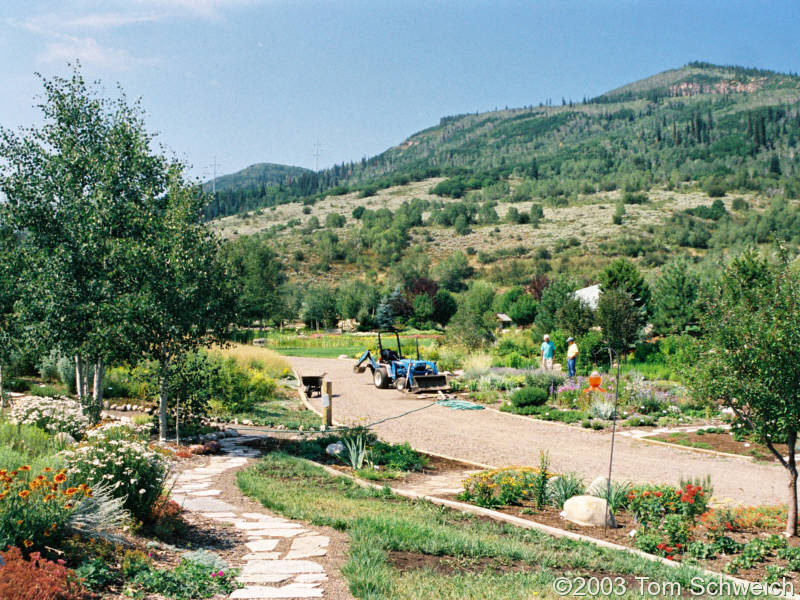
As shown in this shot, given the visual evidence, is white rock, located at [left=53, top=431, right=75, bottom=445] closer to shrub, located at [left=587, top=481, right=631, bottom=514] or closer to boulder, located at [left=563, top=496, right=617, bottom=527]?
boulder, located at [left=563, top=496, right=617, bottom=527]

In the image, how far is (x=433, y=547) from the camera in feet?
16.8

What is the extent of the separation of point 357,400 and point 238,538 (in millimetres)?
11320

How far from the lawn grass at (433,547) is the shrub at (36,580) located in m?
1.69

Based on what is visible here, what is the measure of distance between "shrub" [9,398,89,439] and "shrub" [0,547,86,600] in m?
4.37

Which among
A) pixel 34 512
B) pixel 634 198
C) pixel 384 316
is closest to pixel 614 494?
pixel 34 512

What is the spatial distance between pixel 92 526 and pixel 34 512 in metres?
0.59

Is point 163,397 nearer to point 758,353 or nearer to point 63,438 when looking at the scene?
point 63,438

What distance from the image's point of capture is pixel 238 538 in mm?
5449

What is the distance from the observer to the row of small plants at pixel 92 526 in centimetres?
368

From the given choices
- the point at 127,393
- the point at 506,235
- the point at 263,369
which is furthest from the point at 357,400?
the point at 506,235

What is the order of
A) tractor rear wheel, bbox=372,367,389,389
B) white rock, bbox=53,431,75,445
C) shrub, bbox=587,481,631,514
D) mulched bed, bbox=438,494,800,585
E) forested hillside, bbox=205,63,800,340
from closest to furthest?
mulched bed, bbox=438,494,800,585 < white rock, bbox=53,431,75,445 < shrub, bbox=587,481,631,514 < tractor rear wheel, bbox=372,367,389,389 < forested hillside, bbox=205,63,800,340

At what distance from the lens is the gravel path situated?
29.5ft

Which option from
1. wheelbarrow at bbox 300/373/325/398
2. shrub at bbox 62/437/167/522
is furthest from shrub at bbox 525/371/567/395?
shrub at bbox 62/437/167/522

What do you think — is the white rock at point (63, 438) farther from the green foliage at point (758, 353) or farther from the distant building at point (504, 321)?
the distant building at point (504, 321)
